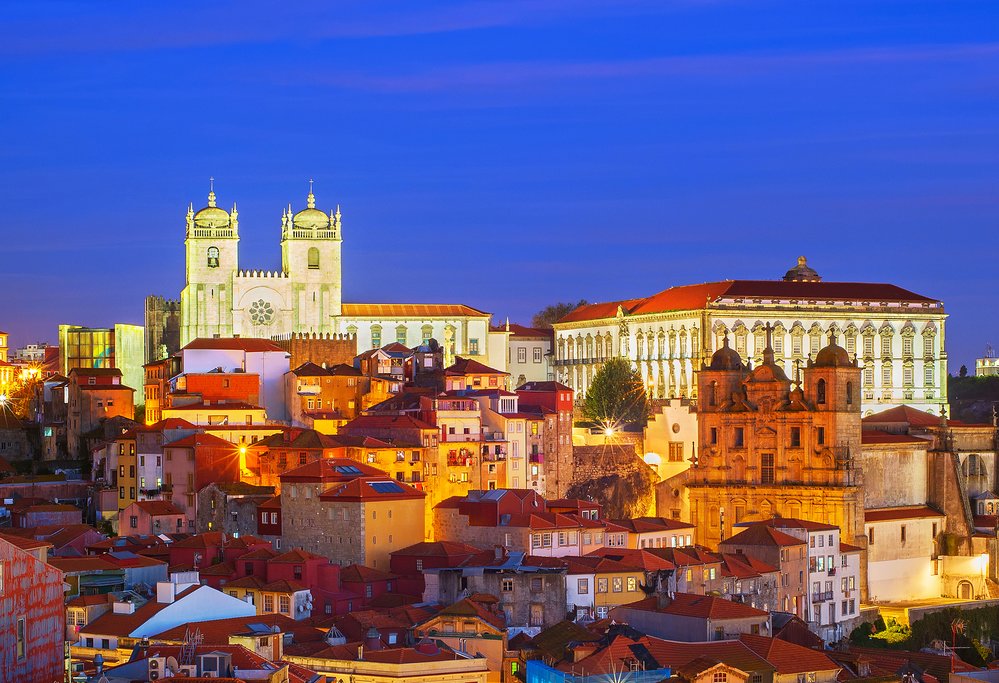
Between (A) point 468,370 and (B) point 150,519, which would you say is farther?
(A) point 468,370

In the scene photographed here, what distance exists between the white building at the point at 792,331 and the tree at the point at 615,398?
3.60 m

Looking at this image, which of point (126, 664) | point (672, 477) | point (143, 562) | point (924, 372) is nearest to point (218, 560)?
point (143, 562)

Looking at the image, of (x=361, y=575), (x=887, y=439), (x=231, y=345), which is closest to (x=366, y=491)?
(x=361, y=575)

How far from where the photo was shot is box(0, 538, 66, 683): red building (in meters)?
42.8

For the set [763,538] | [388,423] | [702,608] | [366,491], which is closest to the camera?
[702,608]

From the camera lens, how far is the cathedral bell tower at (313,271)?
378 ft

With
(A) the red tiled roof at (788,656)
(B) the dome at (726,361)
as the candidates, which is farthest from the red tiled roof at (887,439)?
(A) the red tiled roof at (788,656)

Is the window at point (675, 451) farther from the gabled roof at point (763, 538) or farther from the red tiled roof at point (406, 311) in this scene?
the red tiled roof at point (406, 311)

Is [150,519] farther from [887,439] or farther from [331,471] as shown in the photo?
[887,439]

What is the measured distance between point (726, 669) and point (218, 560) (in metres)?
21.7

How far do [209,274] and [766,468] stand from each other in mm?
38968

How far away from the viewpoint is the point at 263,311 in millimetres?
114062

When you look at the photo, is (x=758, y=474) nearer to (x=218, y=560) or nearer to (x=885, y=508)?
(x=885, y=508)

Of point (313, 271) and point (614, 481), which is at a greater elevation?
point (313, 271)
